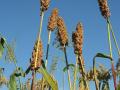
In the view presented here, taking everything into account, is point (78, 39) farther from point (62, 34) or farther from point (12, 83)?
point (12, 83)

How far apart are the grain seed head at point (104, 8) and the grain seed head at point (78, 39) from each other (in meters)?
0.71

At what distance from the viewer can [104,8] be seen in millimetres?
5395

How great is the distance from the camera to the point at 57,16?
6.89m

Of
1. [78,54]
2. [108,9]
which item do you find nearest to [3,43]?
[78,54]

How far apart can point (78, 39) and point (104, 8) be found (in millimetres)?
762

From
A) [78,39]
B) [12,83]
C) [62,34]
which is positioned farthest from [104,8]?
[12,83]

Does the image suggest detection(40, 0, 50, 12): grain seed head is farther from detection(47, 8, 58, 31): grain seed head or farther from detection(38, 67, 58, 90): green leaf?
detection(38, 67, 58, 90): green leaf

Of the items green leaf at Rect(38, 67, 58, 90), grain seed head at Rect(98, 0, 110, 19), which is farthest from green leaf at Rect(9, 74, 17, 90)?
grain seed head at Rect(98, 0, 110, 19)

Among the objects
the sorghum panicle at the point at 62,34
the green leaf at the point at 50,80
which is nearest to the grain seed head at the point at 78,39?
the sorghum panicle at the point at 62,34

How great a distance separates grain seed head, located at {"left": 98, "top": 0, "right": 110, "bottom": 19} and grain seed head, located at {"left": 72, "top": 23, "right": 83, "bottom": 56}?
71 cm

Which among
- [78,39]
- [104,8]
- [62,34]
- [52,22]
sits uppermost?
[52,22]

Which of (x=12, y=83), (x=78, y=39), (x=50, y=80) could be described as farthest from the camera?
(x=78, y=39)

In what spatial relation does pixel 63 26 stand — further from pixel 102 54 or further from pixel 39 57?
pixel 102 54

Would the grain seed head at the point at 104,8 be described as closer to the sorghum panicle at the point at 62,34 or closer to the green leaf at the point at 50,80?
the sorghum panicle at the point at 62,34
